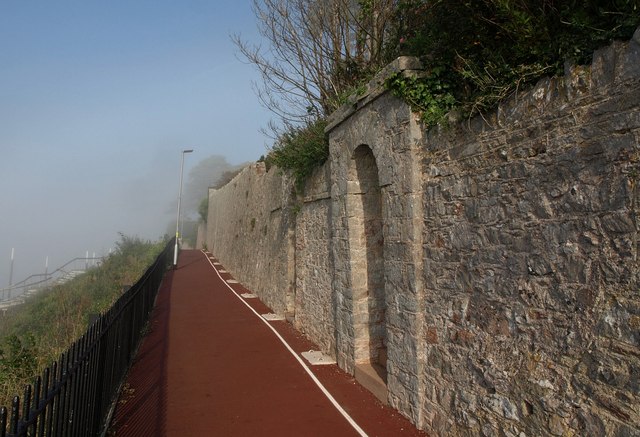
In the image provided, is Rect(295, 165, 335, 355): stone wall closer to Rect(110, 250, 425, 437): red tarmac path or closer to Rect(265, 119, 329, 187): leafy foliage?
Rect(265, 119, 329, 187): leafy foliage

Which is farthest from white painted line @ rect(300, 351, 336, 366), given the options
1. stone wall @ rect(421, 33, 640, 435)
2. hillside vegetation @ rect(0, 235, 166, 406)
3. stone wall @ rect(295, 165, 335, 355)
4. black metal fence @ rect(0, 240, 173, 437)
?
hillside vegetation @ rect(0, 235, 166, 406)

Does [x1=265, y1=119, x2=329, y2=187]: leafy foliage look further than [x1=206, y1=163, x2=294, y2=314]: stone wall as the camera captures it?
No

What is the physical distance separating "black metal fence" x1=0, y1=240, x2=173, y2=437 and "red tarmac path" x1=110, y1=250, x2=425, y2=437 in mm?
487

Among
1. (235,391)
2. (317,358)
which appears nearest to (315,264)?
(317,358)

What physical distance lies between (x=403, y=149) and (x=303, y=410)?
347 cm

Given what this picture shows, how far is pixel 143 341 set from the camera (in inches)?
355

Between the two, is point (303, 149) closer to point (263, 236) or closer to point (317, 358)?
point (317, 358)

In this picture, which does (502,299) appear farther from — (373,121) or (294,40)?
(294,40)

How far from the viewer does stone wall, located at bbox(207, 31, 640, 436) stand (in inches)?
109

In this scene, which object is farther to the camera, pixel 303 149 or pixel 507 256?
pixel 303 149

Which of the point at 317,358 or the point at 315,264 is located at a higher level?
the point at 315,264

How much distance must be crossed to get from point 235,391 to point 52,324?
9058mm

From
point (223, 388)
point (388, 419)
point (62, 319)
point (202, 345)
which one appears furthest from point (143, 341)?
point (388, 419)

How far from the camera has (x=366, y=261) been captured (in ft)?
21.8
